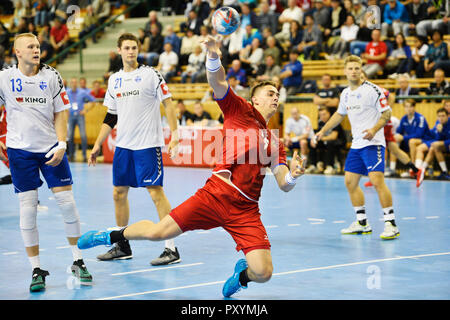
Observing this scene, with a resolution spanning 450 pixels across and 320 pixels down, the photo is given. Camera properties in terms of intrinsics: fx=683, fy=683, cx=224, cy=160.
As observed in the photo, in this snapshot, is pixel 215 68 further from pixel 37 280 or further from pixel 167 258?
pixel 167 258

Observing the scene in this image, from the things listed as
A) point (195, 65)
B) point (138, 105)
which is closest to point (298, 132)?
point (195, 65)

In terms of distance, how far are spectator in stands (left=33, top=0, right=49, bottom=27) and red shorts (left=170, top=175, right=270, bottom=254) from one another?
24.2 m

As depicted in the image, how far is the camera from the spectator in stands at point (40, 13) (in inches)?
1108

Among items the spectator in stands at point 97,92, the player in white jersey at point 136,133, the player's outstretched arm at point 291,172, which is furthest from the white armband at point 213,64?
the spectator in stands at point 97,92

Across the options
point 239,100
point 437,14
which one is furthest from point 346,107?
point 437,14

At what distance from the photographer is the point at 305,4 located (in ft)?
69.3

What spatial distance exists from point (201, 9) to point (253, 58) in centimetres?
408

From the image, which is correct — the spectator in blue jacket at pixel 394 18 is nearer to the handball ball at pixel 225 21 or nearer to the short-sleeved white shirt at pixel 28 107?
the short-sleeved white shirt at pixel 28 107

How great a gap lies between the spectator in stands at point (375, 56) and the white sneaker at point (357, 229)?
30.6 feet

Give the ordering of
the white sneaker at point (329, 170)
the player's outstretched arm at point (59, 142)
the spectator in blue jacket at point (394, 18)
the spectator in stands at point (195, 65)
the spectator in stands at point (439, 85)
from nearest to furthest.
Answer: the player's outstretched arm at point (59, 142), the spectator in stands at point (439, 85), the white sneaker at point (329, 170), the spectator in blue jacket at point (394, 18), the spectator in stands at point (195, 65)

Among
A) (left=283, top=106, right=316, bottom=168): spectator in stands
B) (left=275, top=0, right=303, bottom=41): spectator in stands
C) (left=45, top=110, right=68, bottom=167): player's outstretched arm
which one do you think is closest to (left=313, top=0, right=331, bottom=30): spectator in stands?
(left=275, top=0, right=303, bottom=41): spectator in stands

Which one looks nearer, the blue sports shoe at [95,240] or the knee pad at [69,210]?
the blue sports shoe at [95,240]

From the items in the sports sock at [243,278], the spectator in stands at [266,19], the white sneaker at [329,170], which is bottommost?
the white sneaker at [329,170]
